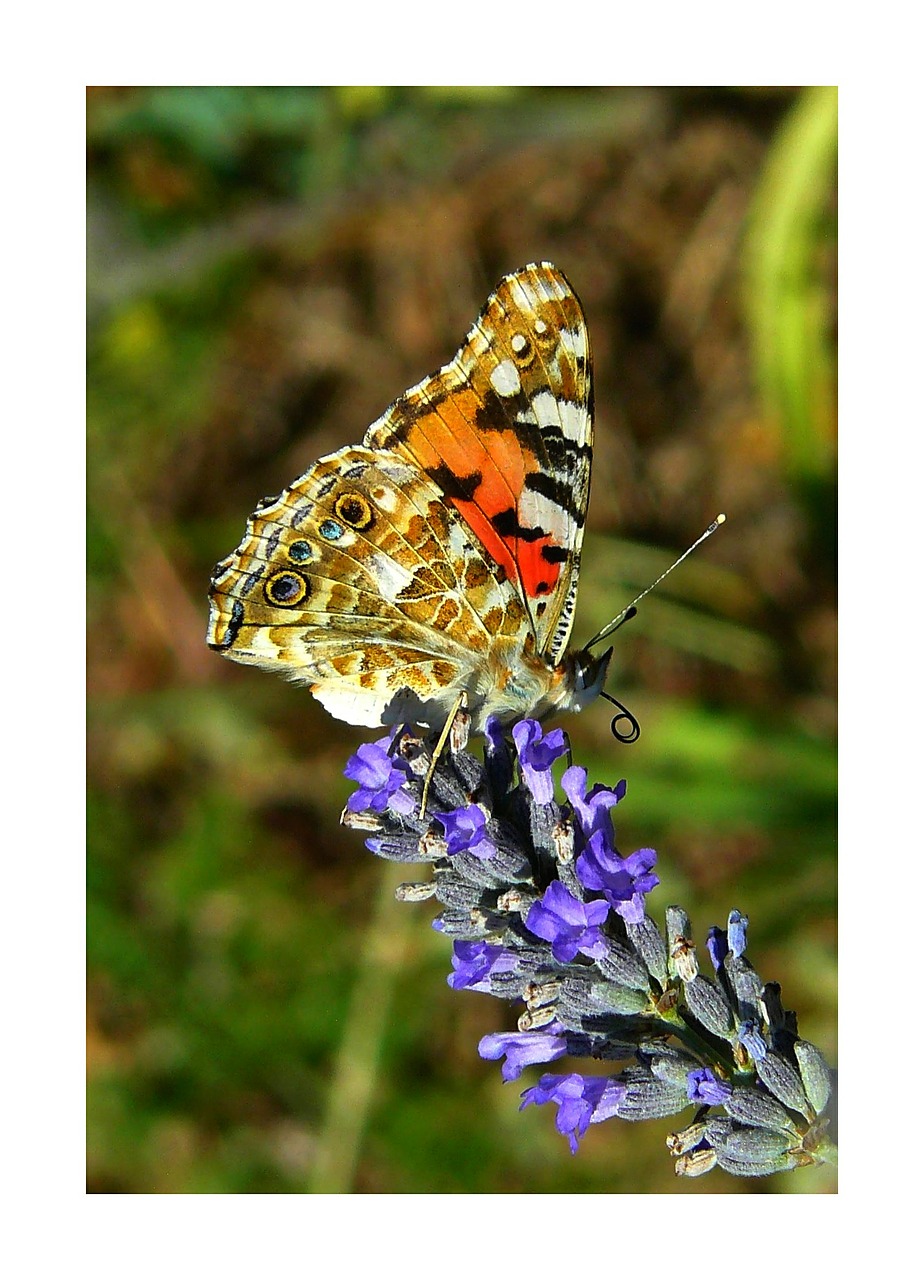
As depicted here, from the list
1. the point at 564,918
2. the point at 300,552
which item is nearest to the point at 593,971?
the point at 564,918

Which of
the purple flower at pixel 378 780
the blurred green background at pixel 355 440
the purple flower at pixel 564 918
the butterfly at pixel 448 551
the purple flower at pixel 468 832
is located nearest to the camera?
the purple flower at pixel 564 918

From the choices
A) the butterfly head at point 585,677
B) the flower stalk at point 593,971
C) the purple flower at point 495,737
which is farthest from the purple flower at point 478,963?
the butterfly head at point 585,677

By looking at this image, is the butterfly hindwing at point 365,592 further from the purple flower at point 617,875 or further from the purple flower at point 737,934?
the purple flower at point 737,934

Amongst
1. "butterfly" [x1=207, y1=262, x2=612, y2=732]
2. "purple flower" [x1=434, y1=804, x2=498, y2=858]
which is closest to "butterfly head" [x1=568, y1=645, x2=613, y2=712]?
"butterfly" [x1=207, y1=262, x2=612, y2=732]

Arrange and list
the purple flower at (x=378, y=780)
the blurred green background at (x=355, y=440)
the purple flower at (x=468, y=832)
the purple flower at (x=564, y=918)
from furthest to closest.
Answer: the blurred green background at (x=355, y=440) → the purple flower at (x=378, y=780) → the purple flower at (x=468, y=832) → the purple flower at (x=564, y=918)

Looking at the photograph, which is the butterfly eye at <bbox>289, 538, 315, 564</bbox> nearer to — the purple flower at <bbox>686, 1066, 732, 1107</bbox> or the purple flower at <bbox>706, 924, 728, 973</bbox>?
the purple flower at <bbox>706, 924, 728, 973</bbox>

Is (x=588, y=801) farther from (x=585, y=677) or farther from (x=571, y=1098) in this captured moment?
(x=571, y=1098)

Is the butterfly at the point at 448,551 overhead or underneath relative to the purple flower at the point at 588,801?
overhead
